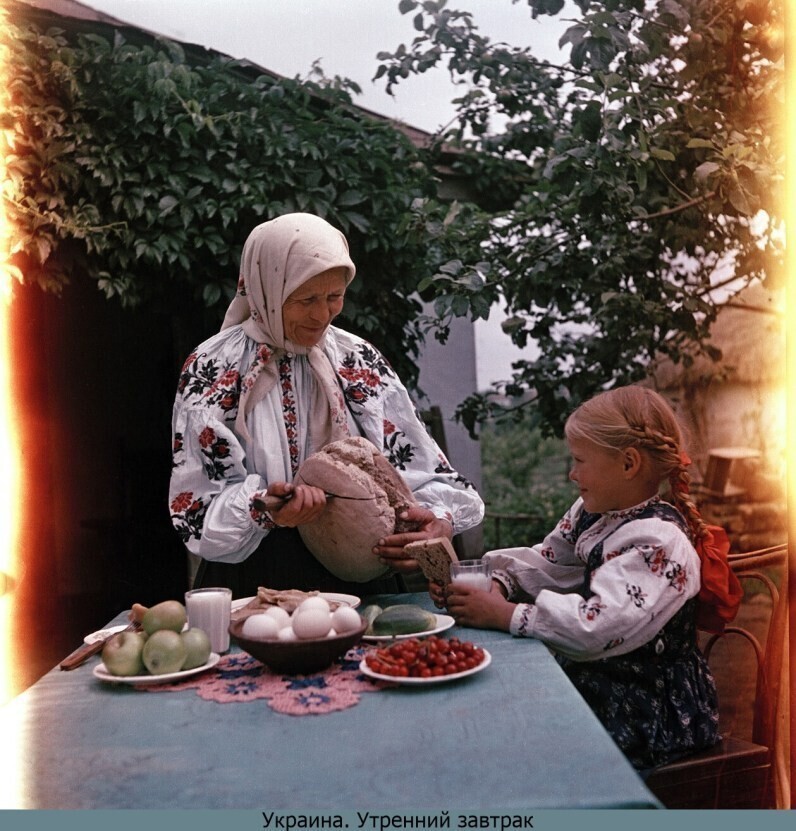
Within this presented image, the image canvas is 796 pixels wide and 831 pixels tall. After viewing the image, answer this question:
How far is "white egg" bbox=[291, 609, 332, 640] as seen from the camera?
1659mm

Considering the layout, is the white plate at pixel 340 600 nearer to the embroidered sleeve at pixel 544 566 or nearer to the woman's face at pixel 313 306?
the embroidered sleeve at pixel 544 566

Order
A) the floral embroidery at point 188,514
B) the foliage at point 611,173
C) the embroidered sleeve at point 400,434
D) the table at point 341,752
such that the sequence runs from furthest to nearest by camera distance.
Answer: the foliage at point 611,173, the embroidered sleeve at point 400,434, the floral embroidery at point 188,514, the table at point 341,752

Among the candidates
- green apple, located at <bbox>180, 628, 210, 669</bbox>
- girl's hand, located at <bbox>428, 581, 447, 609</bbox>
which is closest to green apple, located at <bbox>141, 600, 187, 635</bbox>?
green apple, located at <bbox>180, 628, 210, 669</bbox>

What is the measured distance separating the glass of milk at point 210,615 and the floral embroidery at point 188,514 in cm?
34

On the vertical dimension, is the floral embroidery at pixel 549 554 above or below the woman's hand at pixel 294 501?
below

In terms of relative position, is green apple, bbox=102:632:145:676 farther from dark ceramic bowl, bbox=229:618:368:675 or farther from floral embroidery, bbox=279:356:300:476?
floral embroidery, bbox=279:356:300:476

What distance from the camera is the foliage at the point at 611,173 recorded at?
3.05m

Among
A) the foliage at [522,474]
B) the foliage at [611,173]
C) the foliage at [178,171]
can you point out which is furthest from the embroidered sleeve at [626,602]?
the foliage at [522,474]

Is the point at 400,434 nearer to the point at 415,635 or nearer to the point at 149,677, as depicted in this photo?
the point at 415,635

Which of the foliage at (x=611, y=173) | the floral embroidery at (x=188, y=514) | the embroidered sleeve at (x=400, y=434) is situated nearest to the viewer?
the floral embroidery at (x=188, y=514)

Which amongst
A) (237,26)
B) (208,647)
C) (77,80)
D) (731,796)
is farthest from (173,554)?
(731,796)

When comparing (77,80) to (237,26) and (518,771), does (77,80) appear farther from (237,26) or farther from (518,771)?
(518,771)

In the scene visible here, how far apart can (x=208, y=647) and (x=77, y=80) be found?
2.76 m

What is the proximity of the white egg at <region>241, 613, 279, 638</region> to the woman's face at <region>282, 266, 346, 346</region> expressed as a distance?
980 millimetres
